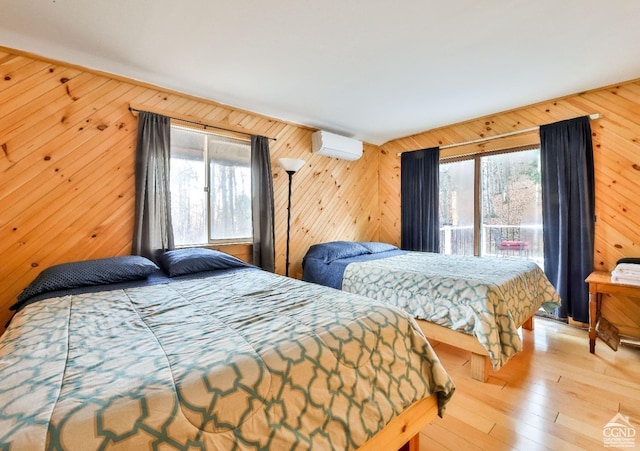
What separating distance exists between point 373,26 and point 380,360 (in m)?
1.96

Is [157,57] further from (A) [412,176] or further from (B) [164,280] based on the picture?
(A) [412,176]

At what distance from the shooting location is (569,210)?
2.91m

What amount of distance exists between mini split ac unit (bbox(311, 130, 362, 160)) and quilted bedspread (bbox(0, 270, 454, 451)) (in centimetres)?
259

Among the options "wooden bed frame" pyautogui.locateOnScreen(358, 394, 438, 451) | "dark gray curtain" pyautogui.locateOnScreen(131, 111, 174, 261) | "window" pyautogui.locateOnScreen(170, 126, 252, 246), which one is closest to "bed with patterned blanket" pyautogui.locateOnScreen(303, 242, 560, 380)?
"wooden bed frame" pyautogui.locateOnScreen(358, 394, 438, 451)

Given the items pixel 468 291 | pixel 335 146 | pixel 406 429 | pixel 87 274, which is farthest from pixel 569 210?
pixel 87 274

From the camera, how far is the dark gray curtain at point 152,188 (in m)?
2.45

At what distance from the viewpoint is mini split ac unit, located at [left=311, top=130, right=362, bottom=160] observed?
369cm

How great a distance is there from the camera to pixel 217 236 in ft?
9.85

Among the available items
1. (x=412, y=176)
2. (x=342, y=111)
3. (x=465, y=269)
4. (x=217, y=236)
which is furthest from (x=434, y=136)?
(x=217, y=236)

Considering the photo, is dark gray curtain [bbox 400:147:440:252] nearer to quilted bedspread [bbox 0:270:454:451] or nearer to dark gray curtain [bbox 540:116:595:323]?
dark gray curtain [bbox 540:116:595:323]

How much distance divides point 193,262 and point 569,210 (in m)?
3.63

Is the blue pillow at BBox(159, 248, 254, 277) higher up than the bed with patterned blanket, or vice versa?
the blue pillow at BBox(159, 248, 254, 277)

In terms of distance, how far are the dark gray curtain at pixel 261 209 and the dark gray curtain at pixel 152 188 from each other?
2.80 ft

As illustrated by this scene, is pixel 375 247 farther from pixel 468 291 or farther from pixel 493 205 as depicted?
pixel 468 291
